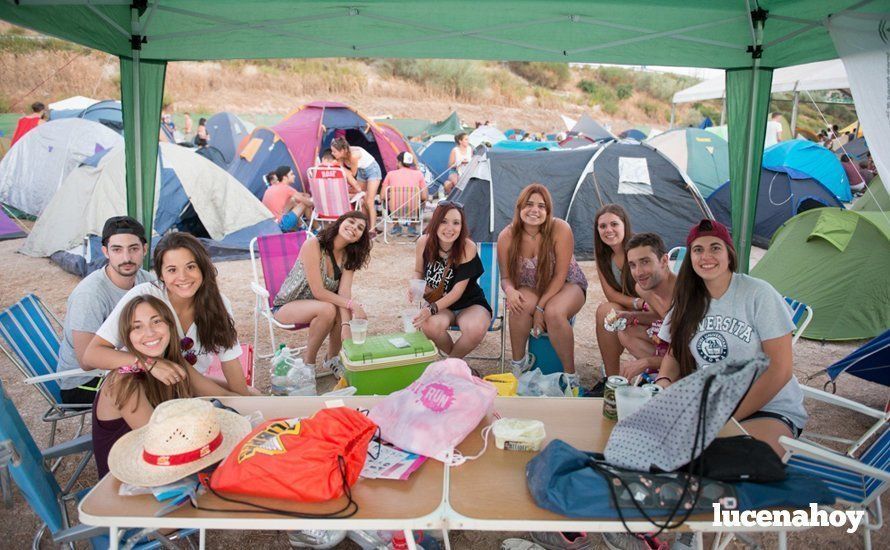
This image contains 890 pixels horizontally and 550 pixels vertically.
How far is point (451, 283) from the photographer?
3.62 m

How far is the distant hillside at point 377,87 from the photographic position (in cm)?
2184

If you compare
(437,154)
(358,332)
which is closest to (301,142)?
(437,154)

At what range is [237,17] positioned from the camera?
385 centimetres

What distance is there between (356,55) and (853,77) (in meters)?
3.07

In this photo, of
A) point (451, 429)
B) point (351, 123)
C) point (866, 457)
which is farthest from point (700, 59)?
point (351, 123)

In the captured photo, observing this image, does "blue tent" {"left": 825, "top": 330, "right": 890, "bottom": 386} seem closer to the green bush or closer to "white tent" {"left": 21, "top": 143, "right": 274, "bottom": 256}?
"white tent" {"left": 21, "top": 143, "right": 274, "bottom": 256}

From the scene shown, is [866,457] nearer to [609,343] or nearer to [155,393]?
[609,343]

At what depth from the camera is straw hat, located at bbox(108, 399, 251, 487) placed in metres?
1.51

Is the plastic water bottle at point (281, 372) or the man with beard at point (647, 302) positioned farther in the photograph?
the plastic water bottle at point (281, 372)

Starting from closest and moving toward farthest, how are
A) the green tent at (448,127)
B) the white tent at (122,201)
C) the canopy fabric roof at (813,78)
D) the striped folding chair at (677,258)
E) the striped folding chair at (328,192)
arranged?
the striped folding chair at (677,258) < the white tent at (122,201) < the striped folding chair at (328,192) < the canopy fabric roof at (813,78) < the green tent at (448,127)

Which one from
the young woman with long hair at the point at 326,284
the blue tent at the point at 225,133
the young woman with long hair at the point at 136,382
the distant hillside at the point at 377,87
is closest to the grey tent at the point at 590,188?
the young woman with long hair at the point at 326,284

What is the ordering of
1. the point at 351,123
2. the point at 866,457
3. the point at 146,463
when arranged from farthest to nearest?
1. the point at 351,123
2. the point at 866,457
3. the point at 146,463

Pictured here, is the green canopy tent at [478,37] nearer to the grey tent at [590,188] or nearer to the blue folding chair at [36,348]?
the blue folding chair at [36,348]

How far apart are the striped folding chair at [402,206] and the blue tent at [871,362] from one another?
5.46 meters
